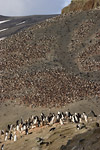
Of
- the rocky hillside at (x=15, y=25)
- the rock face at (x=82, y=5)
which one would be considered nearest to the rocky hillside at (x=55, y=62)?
the rock face at (x=82, y=5)

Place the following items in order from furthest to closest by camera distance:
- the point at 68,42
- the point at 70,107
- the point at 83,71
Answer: the point at 68,42, the point at 83,71, the point at 70,107

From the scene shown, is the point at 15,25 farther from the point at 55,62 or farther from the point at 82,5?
the point at 55,62

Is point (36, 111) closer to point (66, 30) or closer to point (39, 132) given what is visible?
point (39, 132)

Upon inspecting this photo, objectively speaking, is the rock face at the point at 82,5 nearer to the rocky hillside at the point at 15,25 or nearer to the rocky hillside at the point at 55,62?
the rocky hillside at the point at 55,62

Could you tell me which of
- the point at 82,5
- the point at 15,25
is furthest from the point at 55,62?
the point at 15,25

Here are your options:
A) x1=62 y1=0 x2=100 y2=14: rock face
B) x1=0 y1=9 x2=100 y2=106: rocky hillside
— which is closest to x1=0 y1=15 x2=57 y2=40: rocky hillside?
x1=62 y1=0 x2=100 y2=14: rock face

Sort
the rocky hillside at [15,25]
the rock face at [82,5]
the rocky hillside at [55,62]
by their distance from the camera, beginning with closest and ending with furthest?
the rocky hillside at [55,62] → the rock face at [82,5] → the rocky hillside at [15,25]

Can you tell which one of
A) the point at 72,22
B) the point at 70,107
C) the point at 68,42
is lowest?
the point at 70,107

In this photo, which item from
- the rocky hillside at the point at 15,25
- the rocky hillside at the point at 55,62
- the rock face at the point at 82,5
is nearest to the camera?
the rocky hillside at the point at 55,62

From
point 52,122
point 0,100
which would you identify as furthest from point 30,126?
point 0,100
